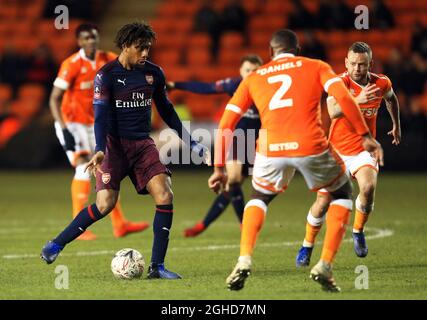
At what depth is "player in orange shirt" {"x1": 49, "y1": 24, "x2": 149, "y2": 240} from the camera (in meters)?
11.2

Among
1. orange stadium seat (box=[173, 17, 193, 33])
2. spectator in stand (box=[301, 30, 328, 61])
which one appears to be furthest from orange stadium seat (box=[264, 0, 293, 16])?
spectator in stand (box=[301, 30, 328, 61])

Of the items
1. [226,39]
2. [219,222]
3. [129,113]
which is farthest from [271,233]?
[226,39]

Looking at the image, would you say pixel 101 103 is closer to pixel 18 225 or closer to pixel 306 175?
pixel 306 175

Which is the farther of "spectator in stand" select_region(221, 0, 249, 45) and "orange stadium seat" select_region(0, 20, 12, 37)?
"orange stadium seat" select_region(0, 20, 12, 37)

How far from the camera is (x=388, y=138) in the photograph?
18.5 meters

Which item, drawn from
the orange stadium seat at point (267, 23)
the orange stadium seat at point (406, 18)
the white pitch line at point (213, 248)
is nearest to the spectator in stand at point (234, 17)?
the orange stadium seat at point (267, 23)

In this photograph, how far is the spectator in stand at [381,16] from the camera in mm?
21203

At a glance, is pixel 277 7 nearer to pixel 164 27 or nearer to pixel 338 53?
pixel 338 53

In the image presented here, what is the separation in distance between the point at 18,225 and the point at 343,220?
19.5 feet

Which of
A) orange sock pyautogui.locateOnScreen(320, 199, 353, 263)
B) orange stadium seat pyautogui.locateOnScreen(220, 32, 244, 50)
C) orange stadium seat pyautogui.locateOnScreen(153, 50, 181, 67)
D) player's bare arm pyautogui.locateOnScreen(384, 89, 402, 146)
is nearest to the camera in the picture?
orange sock pyautogui.locateOnScreen(320, 199, 353, 263)

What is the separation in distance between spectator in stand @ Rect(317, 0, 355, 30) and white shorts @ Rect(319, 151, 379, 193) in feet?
41.9

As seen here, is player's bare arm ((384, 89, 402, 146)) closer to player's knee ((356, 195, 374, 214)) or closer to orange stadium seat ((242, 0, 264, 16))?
player's knee ((356, 195, 374, 214))

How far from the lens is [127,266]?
8102 millimetres
